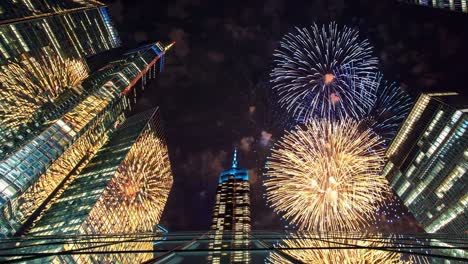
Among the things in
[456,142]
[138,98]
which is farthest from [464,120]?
[138,98]

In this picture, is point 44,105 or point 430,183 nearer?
point 44,105

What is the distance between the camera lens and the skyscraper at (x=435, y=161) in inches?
3688

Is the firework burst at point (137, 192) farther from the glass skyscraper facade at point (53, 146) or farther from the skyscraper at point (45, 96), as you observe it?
the skyscraper at point (45, 96)

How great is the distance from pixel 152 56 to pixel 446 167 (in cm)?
13265

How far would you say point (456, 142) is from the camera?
309 feet

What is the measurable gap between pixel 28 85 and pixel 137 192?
170 feet

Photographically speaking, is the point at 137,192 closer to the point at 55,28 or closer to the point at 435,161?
the point at 55,28

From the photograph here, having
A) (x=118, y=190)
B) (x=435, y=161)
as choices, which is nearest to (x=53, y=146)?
(x=118, y=190)

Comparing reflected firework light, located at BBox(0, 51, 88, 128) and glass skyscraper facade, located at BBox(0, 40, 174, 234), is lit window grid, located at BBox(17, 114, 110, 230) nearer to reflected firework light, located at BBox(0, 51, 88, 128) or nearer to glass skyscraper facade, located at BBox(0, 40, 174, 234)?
glass skyscraper facade, located at BBox(0, 40, 174, 234)

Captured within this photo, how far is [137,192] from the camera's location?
119 metres

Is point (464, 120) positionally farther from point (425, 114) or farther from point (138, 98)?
point (138, 98)

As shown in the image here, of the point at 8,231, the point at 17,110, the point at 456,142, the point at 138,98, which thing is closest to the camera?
the point at 8,231

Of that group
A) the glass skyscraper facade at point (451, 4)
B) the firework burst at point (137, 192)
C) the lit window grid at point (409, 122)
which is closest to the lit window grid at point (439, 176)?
the lit window grid at point (409, 122)

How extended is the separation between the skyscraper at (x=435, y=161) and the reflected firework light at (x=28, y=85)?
128 meters
